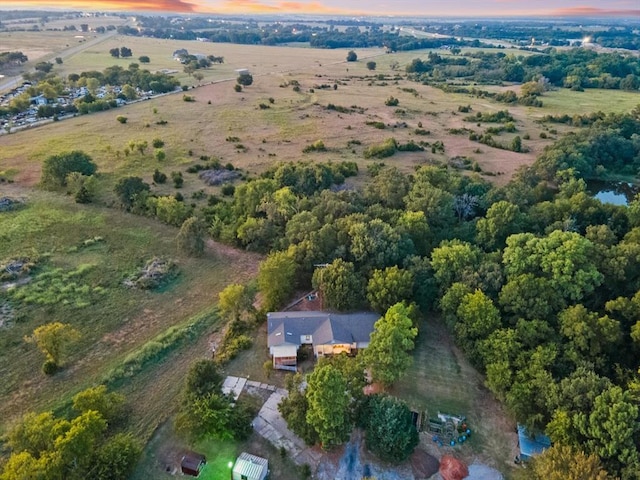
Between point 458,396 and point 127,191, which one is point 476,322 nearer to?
point 458,396

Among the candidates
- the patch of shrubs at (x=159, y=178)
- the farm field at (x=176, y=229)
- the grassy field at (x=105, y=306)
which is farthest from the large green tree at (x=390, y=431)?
the patch of shrubs at (x=159, y=178)

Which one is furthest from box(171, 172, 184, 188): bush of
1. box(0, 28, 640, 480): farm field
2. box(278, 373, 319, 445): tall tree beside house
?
box(278, 373, 319, 445): tall tree beside house

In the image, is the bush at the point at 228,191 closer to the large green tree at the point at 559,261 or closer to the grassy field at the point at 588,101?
the large green tree at the point at 559,261

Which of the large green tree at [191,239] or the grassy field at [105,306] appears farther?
the large green tree at [191,239]

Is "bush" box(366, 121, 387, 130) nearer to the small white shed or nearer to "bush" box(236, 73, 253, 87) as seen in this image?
"bush" box(236, 73, 253, 87)

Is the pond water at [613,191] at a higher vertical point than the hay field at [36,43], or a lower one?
lower

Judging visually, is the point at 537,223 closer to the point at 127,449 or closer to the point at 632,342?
the point at 632,342

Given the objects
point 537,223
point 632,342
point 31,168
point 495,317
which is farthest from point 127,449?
point 31,168
